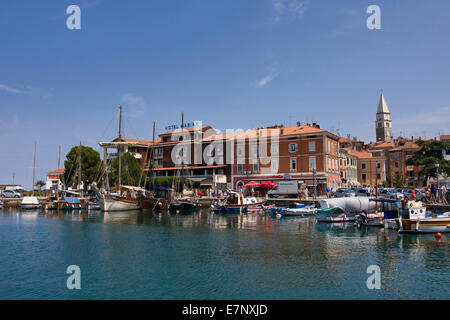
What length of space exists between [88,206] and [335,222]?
43079 millimetres

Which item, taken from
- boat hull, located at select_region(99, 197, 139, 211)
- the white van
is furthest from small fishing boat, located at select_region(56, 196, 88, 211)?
the white van

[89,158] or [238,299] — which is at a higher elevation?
[89,158]

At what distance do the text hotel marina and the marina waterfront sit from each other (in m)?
32.2

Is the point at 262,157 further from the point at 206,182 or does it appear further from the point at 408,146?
the point at 408,146

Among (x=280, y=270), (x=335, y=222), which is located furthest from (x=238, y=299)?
(x=335, y=222)

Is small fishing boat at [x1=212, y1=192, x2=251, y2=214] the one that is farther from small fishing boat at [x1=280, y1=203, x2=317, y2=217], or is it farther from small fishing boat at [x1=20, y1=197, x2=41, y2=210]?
small fishing boat at [x1=20, y1=197, x2=41, y2=210]

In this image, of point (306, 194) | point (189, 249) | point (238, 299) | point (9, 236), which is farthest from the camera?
point (306, 194)

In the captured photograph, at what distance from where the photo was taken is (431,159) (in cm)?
6297

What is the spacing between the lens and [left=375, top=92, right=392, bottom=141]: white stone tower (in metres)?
148

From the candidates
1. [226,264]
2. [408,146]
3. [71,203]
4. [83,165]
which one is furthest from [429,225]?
[408,146]

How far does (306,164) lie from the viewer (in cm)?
6275

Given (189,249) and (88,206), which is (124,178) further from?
(189,249)
